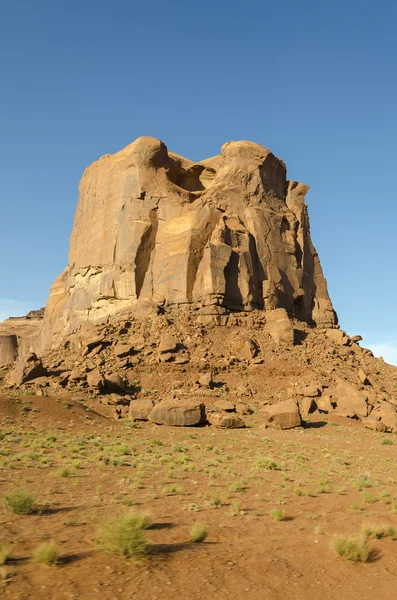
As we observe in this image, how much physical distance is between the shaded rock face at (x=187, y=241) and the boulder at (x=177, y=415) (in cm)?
1574

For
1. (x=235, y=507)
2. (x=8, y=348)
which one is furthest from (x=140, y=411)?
(x=8, y=348)

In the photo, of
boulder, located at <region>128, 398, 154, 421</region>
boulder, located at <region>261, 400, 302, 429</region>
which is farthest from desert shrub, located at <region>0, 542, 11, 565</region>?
boulder, located at <region>261, 400, 302, 429</region>

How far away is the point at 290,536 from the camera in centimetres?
1030

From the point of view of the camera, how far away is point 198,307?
142 ft

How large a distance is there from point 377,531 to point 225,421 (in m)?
17.3

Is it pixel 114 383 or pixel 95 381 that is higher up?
pixel 95 381

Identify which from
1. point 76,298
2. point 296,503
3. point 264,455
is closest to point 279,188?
point 76,298

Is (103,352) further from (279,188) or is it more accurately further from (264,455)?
(279,188)

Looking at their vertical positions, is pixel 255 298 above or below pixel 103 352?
above

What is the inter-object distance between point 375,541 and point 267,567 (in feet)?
10.9

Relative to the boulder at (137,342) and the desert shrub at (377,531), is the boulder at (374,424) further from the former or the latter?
the desert shrub at (377,531)

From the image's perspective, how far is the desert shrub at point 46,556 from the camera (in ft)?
23.9

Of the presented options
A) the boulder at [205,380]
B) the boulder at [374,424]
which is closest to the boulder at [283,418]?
the boulder at [374,424]

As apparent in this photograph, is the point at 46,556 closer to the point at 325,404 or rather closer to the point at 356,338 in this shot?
the point at 325,404
